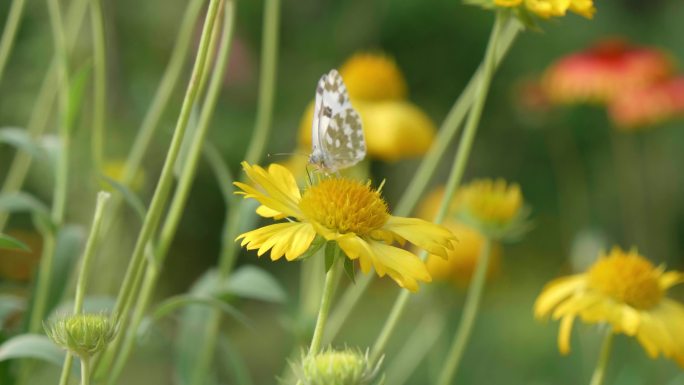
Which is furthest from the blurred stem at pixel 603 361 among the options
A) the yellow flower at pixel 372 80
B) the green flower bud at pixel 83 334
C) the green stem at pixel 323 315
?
the yellow flower at pixel 372 80

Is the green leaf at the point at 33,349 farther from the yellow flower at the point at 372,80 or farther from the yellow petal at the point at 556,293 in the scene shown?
the yellow flower at the point at 372,80

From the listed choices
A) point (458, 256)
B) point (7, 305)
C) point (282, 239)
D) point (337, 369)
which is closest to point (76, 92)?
point (7, 305)

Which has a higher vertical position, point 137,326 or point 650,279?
point 650,279

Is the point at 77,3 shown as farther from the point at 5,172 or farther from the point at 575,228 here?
the point at 575,228

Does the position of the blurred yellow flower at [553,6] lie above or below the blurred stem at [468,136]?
above

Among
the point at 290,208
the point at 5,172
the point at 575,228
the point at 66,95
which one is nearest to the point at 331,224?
the point at 290,208

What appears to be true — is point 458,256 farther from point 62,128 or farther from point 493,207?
point 62,128
